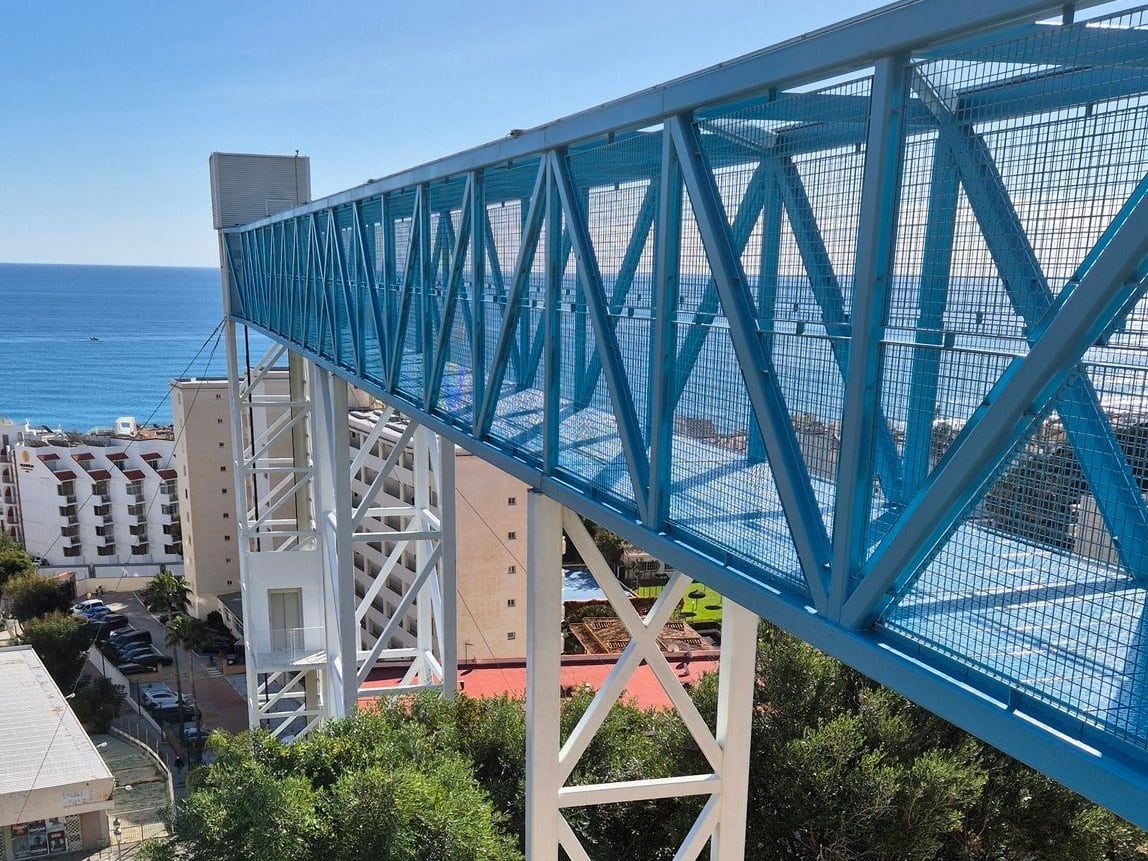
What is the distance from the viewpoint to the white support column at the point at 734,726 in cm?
663

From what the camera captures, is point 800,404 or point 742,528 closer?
point 800,404

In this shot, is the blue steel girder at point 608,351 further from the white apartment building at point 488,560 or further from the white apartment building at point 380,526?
the white apartment building at point 488,560

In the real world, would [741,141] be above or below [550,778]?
above

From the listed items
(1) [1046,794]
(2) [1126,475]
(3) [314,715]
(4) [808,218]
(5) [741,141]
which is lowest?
(3) [314,715]

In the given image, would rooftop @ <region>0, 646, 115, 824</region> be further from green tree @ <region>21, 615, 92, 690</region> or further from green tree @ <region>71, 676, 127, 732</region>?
green tree @ <region>21, 615, 92, 690</region>

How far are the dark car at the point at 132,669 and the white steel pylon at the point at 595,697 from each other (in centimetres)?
4281

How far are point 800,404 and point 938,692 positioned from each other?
1.22m

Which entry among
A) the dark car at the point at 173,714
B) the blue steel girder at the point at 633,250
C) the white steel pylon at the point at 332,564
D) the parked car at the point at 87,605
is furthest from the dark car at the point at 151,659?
the blue steel girder at the point at 633,250

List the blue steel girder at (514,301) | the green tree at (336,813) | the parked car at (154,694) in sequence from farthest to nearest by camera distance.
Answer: the parked car at (154,694) < the green tree at (336,813) < the blue steel girder at (514,301)

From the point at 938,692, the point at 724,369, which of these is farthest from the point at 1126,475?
the point at 724,369

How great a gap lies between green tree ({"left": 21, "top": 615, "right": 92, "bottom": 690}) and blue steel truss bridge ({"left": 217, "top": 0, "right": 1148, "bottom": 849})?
131 feet

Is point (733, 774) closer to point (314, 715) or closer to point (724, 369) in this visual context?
point (724, 369)

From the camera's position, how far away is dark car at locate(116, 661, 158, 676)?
43.2m

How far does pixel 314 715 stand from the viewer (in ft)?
60.8
